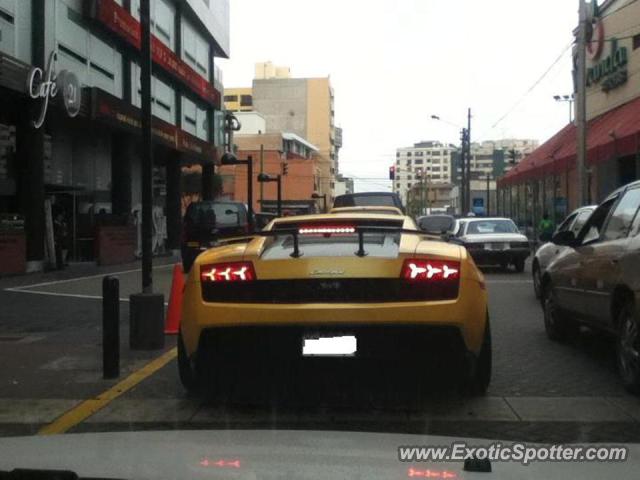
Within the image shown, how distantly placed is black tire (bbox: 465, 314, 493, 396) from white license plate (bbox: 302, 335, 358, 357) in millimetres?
1007

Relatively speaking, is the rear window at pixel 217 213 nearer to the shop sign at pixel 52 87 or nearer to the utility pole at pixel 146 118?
the shop sign at pixel 52 87

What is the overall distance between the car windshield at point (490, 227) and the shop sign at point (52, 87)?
35.6ft

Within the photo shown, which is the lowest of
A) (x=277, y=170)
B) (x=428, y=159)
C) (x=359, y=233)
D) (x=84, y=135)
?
(x=359, y=233)

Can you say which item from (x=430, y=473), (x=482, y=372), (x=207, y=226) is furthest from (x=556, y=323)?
(x=207, y=226)

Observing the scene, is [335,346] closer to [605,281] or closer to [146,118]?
[605,281]

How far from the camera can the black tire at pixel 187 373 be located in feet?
18.5

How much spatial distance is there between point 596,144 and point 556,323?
62.3 feet

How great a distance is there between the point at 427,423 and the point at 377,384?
1.06m

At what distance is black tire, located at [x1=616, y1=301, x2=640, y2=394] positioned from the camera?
567 centimetres

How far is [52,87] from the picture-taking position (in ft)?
61.9

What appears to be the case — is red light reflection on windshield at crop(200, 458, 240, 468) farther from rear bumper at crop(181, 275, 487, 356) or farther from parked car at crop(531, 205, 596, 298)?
parked car at crop(531, 205, 596, 298)

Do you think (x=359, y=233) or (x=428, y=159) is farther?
(x=428, y=159)

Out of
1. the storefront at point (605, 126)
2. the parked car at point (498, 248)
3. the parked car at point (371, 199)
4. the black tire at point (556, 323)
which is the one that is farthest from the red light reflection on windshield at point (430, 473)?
the storefront at point (605, 126)

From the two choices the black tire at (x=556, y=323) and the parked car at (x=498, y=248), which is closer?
the black tire at (x=556, y=323)
